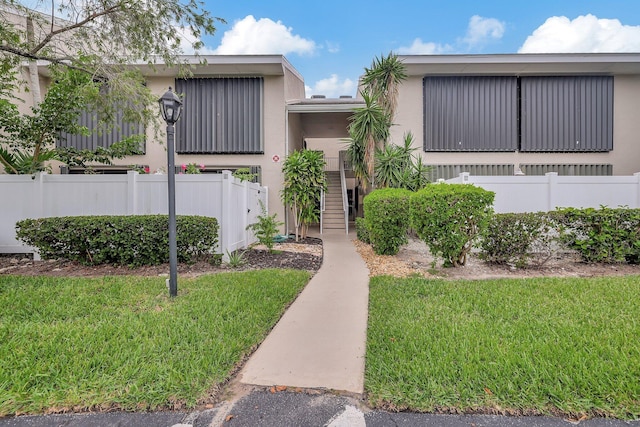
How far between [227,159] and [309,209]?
142 inches

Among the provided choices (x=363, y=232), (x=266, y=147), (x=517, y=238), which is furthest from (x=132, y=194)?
(x=517, y=238)

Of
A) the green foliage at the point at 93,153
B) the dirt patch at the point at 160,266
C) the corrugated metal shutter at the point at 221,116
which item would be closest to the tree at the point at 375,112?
the corrugated metal shutter at the point at 221,116

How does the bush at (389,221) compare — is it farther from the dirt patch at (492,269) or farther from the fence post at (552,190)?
the fence post at (552,190)

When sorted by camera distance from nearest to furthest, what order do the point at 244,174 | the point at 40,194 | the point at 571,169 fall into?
the point at 40,194, the point at 244,174, the point at 571,169

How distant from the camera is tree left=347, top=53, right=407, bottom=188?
9438 millimetres

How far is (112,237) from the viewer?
5.15 meters

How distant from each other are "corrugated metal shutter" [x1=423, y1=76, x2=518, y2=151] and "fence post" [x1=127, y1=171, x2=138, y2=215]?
8.75m

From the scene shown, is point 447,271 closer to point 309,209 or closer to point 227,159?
point 309,209

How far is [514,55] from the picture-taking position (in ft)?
31.3

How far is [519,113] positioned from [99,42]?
11925 mm

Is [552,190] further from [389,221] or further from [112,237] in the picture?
Answer: [112,237]

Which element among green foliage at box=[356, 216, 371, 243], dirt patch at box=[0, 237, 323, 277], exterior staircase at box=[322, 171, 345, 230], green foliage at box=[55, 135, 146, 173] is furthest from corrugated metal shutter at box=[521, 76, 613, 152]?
green foliage at box=[55, 135, 146, 173]

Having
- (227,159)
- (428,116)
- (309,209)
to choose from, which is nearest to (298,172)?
(309,209)

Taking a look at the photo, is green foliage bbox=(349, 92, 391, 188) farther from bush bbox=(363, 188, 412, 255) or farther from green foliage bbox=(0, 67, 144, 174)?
green foliage bbox=(0, 67, 144, 174)
